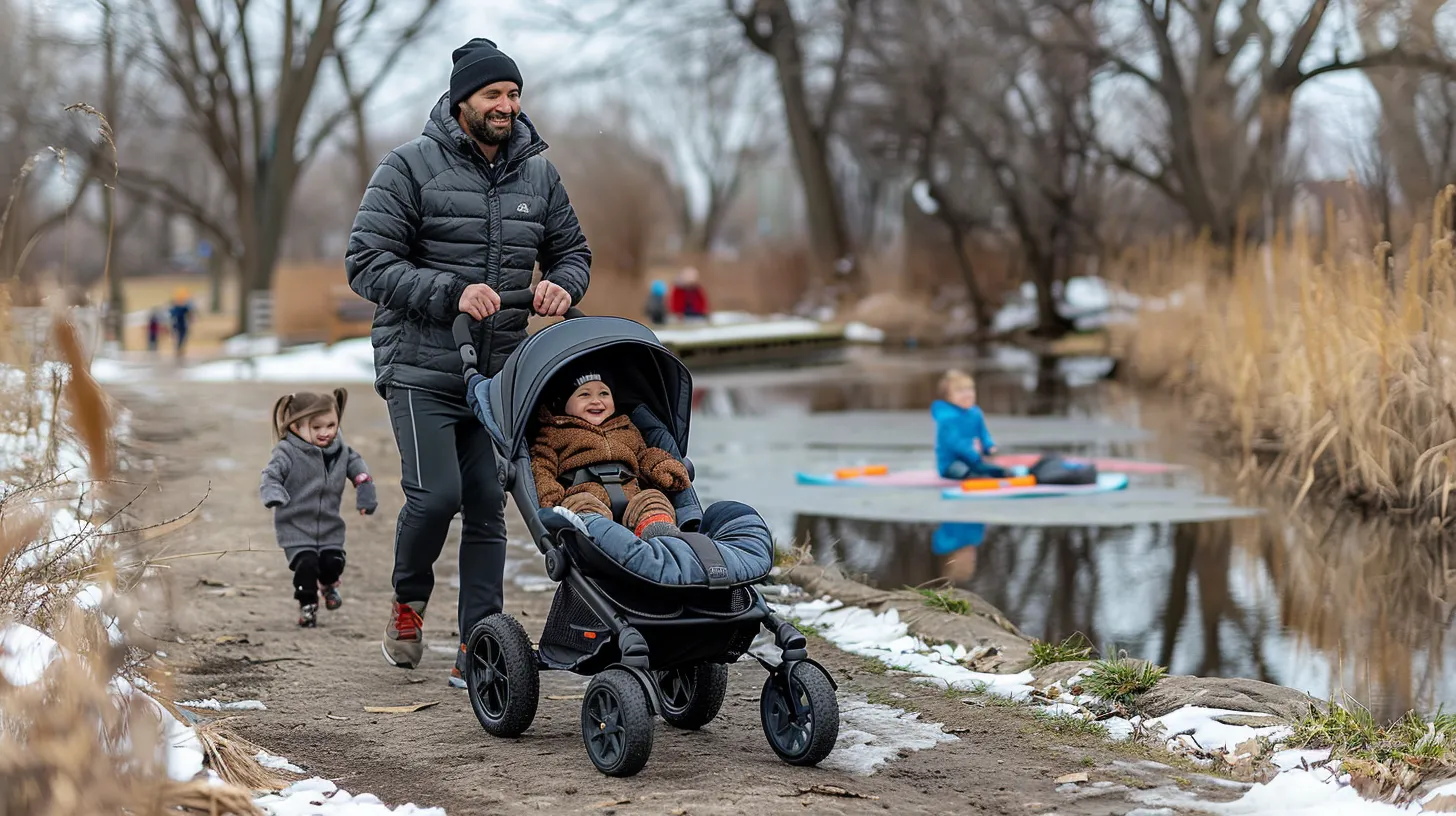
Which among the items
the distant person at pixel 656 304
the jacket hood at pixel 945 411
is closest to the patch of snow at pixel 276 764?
the jacket hood at pixel 945 411

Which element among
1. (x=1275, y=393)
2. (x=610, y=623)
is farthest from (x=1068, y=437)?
(x=610, y=623)

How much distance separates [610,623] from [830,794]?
77 centimetres

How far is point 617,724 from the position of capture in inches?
181

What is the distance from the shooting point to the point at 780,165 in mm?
98125

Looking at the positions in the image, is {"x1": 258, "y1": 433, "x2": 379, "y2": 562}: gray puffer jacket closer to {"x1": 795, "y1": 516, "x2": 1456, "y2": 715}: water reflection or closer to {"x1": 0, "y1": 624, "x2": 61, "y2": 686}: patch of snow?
{"x1": 0, "y1": 624, "x2": 61, "y2": 686}: patch of snow

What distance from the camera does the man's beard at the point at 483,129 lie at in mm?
5516

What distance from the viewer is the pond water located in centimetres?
654

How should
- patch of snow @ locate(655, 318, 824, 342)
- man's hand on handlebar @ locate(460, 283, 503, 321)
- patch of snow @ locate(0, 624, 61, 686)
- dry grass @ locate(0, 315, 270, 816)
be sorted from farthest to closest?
patch of snow @ locate(655, 318, 824, 342), man's hand on handlebar @ locate(460, 283, 503, 321), patch of snow @ locate(0, 624, 61, 686), dry grass @ locate(0, 315, 270, 816)

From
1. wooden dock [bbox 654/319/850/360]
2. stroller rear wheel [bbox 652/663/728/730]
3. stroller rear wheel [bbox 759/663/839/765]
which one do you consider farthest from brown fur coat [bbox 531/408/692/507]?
wooden dock [bbox 654/319/850/360]

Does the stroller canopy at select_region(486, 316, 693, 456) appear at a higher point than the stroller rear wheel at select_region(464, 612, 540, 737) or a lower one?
higher

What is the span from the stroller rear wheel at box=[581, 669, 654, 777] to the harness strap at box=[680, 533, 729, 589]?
1.16ft

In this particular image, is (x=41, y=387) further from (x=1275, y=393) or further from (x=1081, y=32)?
(x=1081, y=32)

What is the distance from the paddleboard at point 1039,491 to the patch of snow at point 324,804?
7268 millimetres

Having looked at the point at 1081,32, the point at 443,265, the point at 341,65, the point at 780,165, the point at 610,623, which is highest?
the point at 780,165
